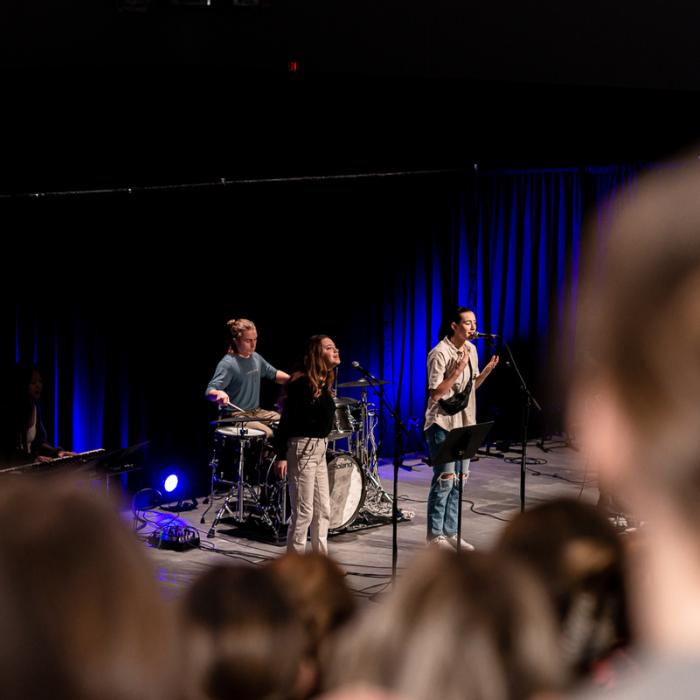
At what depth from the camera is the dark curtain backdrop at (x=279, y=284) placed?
980cm

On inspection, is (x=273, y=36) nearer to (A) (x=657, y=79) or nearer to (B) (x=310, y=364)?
(B) (x=310, y=364)

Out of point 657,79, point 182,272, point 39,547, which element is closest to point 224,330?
point 182,272

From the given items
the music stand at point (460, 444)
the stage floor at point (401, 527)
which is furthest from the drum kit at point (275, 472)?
the music stand at point (460, 444)

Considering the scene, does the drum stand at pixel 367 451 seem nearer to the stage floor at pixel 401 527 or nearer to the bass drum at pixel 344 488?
the stage floor at pixel 401 527

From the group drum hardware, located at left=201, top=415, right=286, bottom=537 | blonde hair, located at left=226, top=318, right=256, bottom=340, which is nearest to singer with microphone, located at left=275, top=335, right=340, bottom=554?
drum hardware, located at left=201, top=415, right=286, bottom=537

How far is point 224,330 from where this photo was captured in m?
10.8

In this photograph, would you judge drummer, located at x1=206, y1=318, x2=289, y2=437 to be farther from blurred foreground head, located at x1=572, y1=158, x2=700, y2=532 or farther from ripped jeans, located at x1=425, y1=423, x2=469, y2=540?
blurred foreground head, located at x1=572, y1=158, x2=700, y2=532

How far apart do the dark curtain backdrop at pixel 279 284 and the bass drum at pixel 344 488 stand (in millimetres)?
→ 1589

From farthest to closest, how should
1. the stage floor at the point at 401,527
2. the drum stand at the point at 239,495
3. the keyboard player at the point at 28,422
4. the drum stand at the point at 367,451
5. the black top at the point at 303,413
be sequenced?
1. the drum stand at the point at 367,451
2. the drum stand at the point at 239,495
3. the keyboard player at the point at 28,422
4. the stage floor at the point at 401,527
5. the black top at the point at 303,413

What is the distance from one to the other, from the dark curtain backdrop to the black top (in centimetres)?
150

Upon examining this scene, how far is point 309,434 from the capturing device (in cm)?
739

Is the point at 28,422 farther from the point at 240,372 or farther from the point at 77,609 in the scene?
the point at 77,609

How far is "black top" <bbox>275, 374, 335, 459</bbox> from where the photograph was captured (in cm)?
738

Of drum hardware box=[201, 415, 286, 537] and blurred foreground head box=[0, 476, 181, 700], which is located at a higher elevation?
blurred foreground head box=[0, 476, 181, 700]
